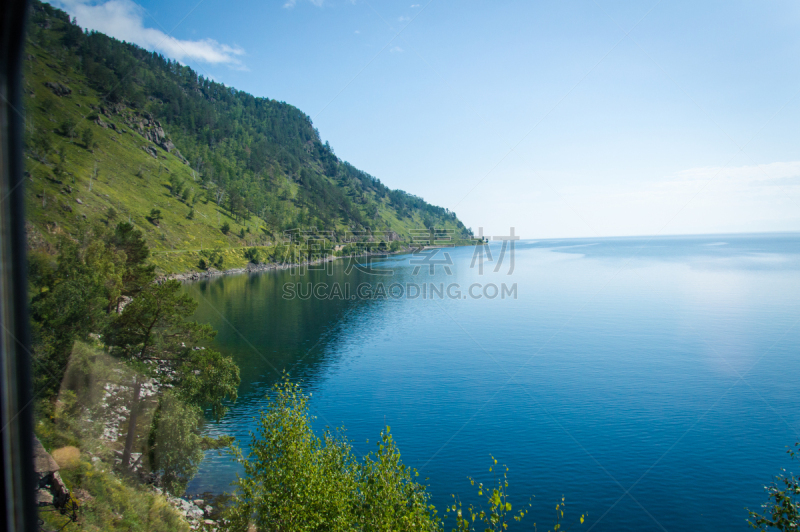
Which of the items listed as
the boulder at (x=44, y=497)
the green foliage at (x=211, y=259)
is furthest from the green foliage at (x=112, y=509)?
the green foliage at (x=211, y=259)

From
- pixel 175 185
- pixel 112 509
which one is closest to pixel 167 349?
pixel 112 509

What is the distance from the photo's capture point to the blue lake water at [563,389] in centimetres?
1970

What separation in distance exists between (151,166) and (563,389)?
113m

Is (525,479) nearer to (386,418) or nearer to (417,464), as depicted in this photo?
(417,464)

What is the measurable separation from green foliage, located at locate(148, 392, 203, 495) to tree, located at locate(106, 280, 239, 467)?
4.91 feet

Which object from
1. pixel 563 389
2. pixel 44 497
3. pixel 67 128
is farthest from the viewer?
pixel 67 128

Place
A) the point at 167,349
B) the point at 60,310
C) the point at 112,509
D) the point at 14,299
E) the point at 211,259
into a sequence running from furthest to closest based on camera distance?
1. the point at 211,259
2. the point at 167,349
3. the point at 60,310
4. the point at 112,509
5. the point at 14,299

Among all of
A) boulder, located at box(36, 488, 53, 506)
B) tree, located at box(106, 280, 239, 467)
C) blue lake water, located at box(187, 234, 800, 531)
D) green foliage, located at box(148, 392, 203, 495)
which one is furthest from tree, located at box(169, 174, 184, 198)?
boulder, located at box(36, 488, 53, 506)

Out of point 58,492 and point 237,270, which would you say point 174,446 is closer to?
point 58,492

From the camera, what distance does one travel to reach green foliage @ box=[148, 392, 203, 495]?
59.8 feet

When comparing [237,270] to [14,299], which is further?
[237,270]

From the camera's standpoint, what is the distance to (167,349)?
2225 cm

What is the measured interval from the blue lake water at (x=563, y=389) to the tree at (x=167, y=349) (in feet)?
13.6

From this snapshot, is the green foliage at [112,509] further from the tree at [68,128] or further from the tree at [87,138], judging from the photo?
the tree at [68,128]
